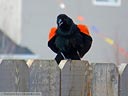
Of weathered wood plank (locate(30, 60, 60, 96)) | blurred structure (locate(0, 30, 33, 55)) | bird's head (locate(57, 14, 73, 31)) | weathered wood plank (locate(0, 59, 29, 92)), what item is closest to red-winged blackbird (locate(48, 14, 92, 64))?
bird's head (locate(57, 14, 73, 31))

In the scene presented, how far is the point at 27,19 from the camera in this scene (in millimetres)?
22156

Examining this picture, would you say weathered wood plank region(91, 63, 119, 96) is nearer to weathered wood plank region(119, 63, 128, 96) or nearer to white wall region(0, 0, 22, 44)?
weathered wood plank region(119, 63, 128, 96)

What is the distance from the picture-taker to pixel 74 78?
4281mm

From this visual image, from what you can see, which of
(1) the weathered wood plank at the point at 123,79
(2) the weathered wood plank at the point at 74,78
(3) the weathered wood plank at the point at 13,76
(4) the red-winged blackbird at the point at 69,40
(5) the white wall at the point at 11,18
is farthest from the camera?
(5) the white wall at the point at 11,18

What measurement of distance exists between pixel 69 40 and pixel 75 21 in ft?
53.4

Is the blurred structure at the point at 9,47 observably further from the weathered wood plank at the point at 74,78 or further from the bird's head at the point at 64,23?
the weathered wood plank at the point at 74,78

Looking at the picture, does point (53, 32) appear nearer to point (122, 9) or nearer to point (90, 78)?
point (90, 78)

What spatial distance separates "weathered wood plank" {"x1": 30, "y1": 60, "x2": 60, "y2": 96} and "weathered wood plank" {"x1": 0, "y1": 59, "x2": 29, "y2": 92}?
0.17ft

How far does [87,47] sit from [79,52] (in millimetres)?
92

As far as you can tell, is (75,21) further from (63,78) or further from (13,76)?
(13,76)

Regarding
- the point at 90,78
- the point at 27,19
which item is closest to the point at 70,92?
the point at 90,78

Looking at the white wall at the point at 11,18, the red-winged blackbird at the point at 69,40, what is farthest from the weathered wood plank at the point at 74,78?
the white wall at the point at 11,18

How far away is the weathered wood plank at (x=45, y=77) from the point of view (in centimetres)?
414

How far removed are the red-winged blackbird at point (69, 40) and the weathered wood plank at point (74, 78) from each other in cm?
122
